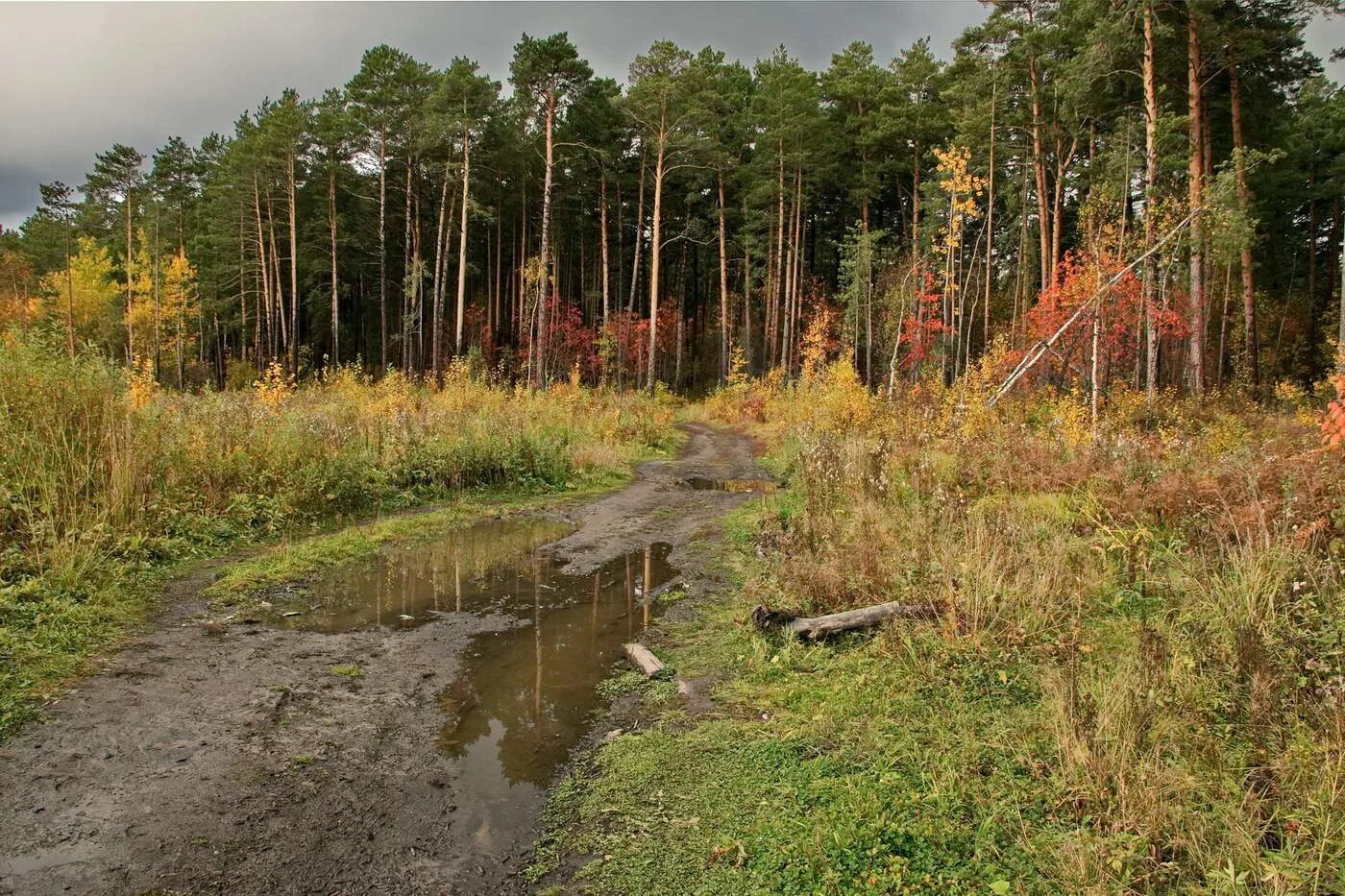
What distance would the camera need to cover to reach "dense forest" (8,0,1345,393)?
1758cm

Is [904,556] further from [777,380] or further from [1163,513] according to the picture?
[777,380]

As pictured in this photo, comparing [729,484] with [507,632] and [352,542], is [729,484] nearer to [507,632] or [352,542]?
[352,542]

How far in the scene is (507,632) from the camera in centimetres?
564

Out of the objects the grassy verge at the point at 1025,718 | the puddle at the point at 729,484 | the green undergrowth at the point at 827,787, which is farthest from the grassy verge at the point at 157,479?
the grassy verge at the point at 1025,718

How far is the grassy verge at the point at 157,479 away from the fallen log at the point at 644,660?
364 centimetres

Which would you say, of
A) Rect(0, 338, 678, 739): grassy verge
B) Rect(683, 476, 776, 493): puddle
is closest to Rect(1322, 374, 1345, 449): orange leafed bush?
Rect(0, 338, 678, 739): grassy verge

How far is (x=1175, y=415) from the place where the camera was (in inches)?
491

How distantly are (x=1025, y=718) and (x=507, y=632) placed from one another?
13.0 feet

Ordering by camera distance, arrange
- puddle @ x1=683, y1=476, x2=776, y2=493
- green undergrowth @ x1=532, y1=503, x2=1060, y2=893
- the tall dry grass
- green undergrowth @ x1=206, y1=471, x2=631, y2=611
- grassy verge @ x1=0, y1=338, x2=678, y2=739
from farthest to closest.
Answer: puddle @ x1=683, y1=476, x2=776, y2=493 < green undergrowth @ x1=206, y1=471, x2=631, y2=611 < grassy verge @ x1=0, y1=338, x2=678, y2=739 < green undergrowth @ x1=532, y1=503, x2=1060, y2=893 < the tall dry grass

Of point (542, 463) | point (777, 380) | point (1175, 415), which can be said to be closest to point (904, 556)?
point (542, 463)

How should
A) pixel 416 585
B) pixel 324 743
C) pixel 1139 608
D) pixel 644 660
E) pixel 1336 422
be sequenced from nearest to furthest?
pixel 324 743 → pixel 1336 422 → pixel 1139 608 → pixel 644 660 → pixel 416 585

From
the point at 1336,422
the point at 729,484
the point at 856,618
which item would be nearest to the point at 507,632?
the point at 856,618

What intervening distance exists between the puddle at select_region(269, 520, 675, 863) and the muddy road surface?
20 mm

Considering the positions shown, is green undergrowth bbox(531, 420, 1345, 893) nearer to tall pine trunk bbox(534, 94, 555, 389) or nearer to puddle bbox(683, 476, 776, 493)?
puddle bbox(683, 476, 776, 493)
